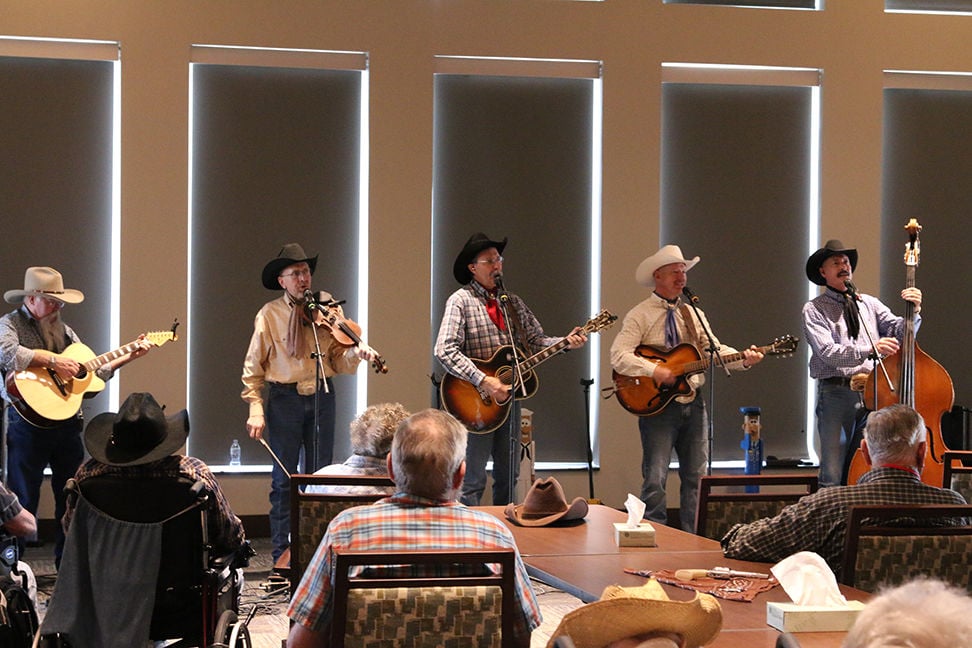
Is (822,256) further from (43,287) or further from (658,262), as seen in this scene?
(43,287)

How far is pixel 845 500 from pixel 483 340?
3.42m

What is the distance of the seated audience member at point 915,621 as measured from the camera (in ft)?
3.80

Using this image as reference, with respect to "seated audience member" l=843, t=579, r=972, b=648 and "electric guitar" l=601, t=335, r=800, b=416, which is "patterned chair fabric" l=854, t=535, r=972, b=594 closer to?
"seated audience member" l=843, t=579, r=972, b=648

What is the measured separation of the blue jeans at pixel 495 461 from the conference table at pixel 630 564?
2222mm

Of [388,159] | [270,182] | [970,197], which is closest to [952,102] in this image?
[970,197]

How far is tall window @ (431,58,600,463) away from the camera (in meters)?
8.02

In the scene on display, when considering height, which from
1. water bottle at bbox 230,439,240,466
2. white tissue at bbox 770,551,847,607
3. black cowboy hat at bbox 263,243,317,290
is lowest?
water bottle at bbox 230,439,240,466

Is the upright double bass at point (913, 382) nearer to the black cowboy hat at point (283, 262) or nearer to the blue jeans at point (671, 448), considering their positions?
the blue jeans at point (671, 448)

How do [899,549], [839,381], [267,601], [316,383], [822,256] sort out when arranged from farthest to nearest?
1. [822,256]
2. [839,381]
3. [316,383]
4. [267,601]
5. [899,549]

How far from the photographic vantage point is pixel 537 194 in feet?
26.7

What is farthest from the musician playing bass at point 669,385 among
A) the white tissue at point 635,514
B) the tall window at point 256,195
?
the white tissue at point 635,514

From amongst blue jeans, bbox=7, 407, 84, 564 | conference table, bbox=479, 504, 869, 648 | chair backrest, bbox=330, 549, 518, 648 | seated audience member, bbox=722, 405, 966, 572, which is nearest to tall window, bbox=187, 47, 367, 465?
blue jeans, bbox=7, 407, 84, 564

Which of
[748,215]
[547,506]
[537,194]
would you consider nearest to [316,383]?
[547,506]

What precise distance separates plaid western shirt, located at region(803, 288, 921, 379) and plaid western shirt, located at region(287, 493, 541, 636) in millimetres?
4608
